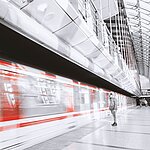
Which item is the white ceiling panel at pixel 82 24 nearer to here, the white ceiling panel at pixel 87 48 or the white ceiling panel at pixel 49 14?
the white ceiling panel at pixel 87 48

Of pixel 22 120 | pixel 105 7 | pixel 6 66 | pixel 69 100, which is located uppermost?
pixel 105 7

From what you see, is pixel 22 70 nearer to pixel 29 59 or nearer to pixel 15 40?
pixel 29 59

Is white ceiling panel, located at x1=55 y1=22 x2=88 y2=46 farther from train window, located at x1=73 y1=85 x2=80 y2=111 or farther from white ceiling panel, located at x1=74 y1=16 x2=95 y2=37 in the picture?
train window, located at x1=73 y1=85 x2=80 y2=111

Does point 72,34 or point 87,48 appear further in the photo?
point 87,48

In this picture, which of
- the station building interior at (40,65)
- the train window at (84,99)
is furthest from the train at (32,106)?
the train window at (84,99)

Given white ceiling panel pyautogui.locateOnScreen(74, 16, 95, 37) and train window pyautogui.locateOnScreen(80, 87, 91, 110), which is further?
train window pyautogui.locateOnScreen(80, 87, 91, 110)

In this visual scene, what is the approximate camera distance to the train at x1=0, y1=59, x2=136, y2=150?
4.57 meters

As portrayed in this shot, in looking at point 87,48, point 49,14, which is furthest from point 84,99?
point 49,14

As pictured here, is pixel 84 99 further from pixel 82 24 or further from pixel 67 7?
pixel 67 7

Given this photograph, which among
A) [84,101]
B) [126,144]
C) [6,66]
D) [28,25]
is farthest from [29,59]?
[84,101]

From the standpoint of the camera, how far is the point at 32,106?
18.4 feet

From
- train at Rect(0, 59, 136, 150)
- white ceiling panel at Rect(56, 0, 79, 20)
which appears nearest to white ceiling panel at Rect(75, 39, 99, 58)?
train at Rect(0, 59, 136, 150)

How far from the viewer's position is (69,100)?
8.72 meters

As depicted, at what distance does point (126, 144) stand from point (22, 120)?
2887 mm
